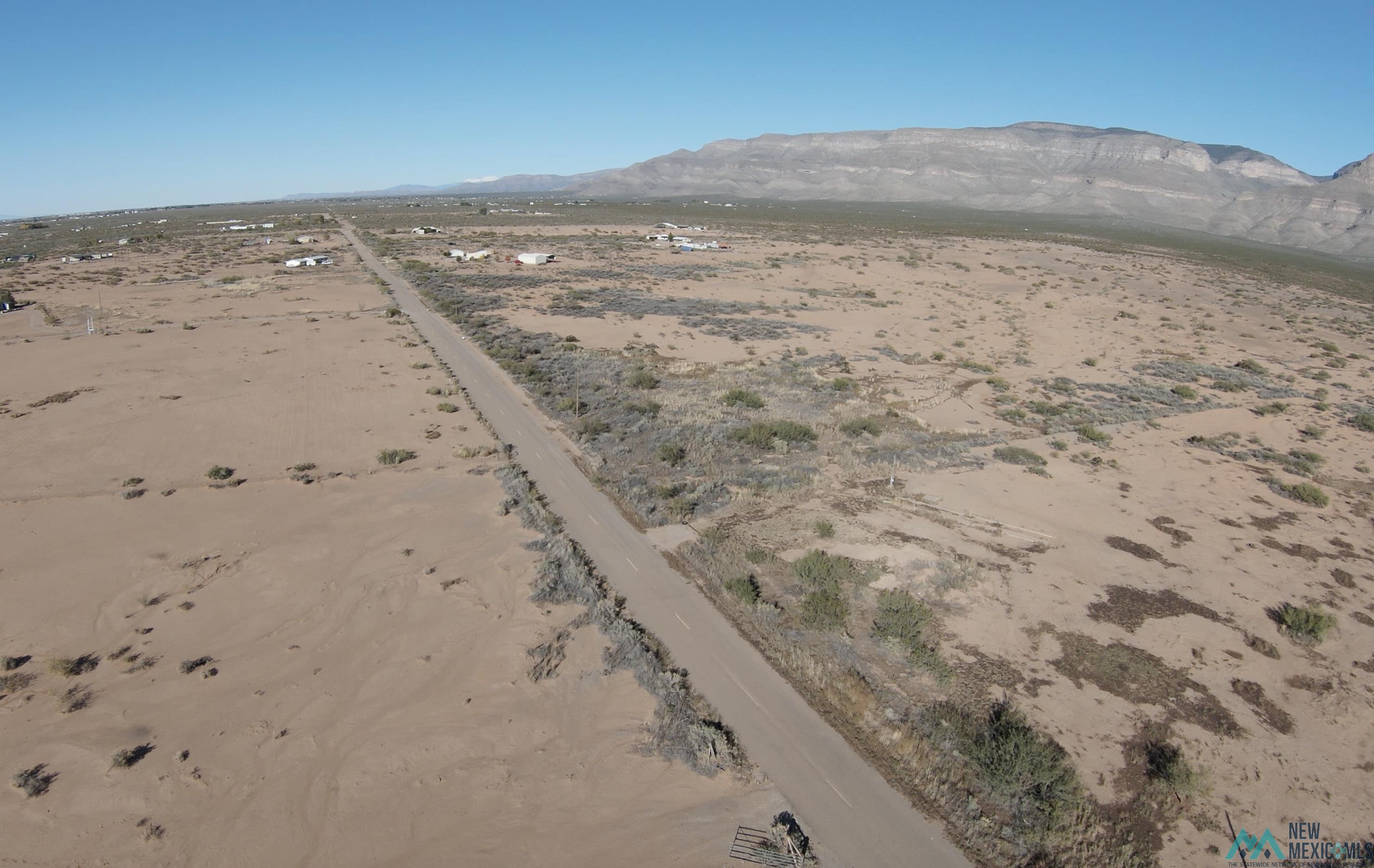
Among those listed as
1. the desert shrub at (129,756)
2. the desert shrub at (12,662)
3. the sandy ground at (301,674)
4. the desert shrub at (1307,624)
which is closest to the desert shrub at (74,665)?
the sandy ground at (301,674)

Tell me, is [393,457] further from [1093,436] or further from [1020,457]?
[1093,436]

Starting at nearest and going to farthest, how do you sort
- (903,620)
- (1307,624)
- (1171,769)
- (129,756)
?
(129,756), (1171,769), (903,620), (1307,624)

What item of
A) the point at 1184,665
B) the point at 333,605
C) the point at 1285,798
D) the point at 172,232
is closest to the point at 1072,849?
the point at 1285,798

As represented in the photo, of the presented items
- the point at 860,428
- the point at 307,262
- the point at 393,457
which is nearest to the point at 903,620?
the point at 860,428

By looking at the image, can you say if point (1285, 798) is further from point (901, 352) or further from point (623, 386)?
point (901, 352)

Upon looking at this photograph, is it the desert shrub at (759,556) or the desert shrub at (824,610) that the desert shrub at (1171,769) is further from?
the desert shrub at (759,556)
